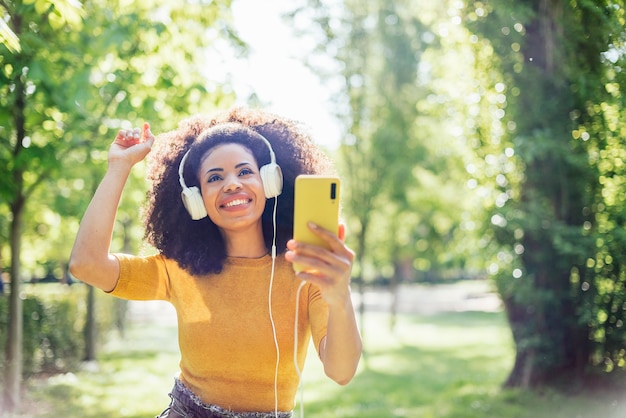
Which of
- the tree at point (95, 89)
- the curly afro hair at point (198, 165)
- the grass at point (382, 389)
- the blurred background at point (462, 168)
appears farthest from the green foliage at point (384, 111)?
the curly afro hair at point (198, 165)

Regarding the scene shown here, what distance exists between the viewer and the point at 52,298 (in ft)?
33.9

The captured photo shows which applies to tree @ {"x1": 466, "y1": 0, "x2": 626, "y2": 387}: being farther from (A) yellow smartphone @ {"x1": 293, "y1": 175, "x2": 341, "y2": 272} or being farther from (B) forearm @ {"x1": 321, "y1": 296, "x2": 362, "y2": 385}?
(A) yellow smartphone @ {"x1": 293, "y1": 175, "x2": 341, "y2": 272}

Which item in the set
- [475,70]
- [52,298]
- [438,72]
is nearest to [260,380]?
[475,70]

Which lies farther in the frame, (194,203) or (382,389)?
(382,389)

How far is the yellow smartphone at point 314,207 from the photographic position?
1802 millimetres

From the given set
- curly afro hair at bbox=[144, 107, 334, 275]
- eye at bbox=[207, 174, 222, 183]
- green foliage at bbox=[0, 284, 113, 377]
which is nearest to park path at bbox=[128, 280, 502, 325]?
green foliage at bbox=[0, 284, 113, 377]

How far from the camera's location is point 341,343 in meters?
1.97

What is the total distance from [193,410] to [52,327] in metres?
8.77

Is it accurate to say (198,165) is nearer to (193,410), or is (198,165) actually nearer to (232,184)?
(232,184)

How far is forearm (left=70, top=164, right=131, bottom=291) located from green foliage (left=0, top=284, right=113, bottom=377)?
6780 mm

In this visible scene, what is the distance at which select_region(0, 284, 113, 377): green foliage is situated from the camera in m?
9.48

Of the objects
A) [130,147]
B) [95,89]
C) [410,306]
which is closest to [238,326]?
[130,147]

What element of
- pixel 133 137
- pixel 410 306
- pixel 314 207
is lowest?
pixel 410 306

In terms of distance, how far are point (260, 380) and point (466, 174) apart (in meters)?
6.18
